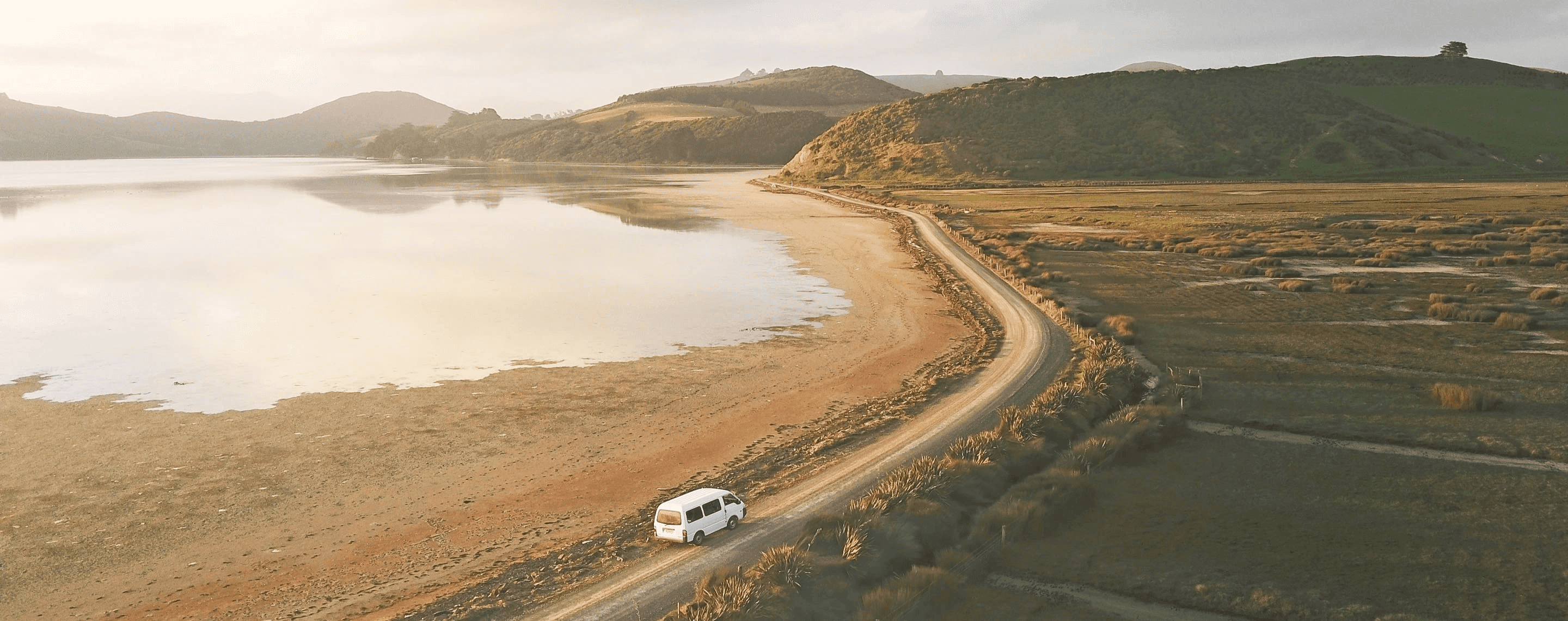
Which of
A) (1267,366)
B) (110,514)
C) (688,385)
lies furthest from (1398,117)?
(110,514)

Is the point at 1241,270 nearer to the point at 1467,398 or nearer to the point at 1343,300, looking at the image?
the point at 1343,300

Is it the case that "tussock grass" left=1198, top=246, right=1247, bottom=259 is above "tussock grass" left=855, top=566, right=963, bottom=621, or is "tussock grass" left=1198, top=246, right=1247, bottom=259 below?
above

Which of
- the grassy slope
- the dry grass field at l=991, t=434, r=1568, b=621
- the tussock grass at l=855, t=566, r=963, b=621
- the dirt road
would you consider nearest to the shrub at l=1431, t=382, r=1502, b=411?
the dry grass field at l=991, t=434, r=1568, b=621

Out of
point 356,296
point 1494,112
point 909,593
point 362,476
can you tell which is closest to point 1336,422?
point 909,593

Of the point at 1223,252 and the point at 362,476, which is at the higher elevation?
the point at 1223,252

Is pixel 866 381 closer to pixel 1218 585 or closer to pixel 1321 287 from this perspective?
pixel 1218 585

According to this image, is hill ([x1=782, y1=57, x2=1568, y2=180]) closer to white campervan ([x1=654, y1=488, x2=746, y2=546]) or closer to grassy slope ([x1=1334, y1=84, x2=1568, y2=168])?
grassy slope ([x1=1334, y1=84, x2=1568, y2=168])

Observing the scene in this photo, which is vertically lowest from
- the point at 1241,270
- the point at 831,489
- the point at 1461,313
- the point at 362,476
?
the point at 362,476
